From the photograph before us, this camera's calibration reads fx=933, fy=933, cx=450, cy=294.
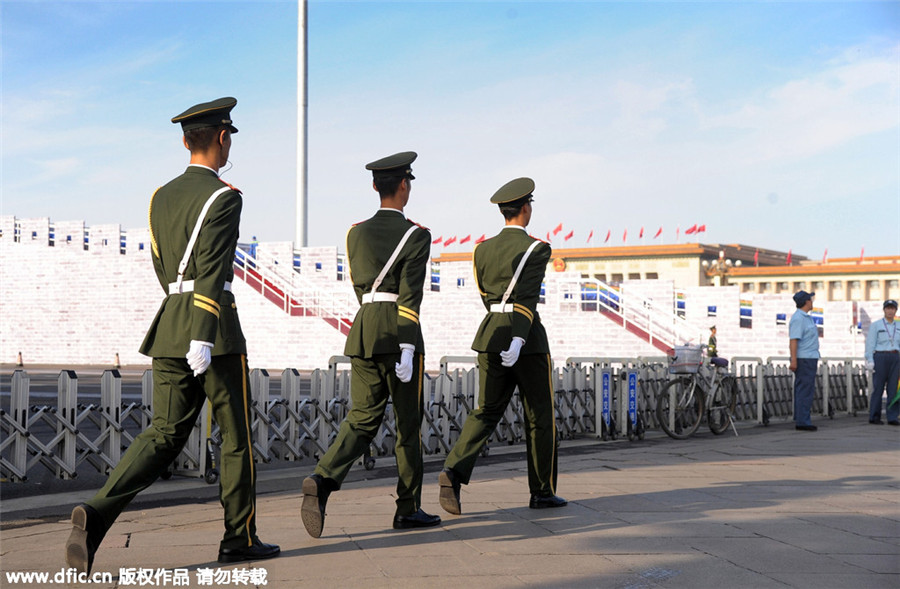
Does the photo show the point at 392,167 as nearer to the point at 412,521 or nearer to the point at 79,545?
the point at 412,521

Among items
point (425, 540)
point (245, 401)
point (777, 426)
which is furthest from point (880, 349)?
point (245, 401)

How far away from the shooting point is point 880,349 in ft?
44.7

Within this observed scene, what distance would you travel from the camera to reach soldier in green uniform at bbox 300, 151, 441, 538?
200 inches

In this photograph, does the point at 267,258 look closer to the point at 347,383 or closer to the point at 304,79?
the point at 304,79

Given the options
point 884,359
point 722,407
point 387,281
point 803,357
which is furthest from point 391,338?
point 884,359

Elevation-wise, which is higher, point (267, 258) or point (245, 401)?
point (267, 258)

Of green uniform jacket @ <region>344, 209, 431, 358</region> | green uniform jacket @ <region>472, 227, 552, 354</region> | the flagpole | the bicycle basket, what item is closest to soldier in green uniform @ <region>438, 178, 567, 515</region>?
green uniform jacket @ <region>472, 227, 552, 354</region>

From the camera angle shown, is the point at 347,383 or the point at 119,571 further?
the point at 347,383

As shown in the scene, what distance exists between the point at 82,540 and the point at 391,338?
1870 millimetres

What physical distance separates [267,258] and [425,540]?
84.7 ft

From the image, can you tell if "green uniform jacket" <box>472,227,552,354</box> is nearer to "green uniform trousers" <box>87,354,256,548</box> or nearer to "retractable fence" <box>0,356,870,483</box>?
"green uniform trousers" <box>87,354,256,548</box>

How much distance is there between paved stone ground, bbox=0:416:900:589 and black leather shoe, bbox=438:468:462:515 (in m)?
0.08

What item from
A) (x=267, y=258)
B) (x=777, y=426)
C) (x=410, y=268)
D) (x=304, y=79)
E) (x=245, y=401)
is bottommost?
(x=777, y=426)

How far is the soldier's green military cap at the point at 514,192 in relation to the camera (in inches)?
239
